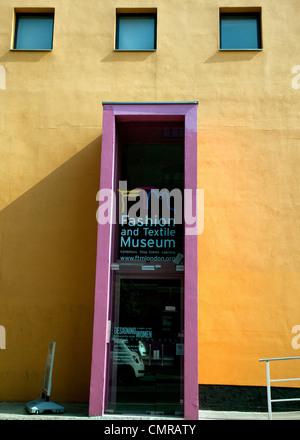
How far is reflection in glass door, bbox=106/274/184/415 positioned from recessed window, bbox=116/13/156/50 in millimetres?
5025

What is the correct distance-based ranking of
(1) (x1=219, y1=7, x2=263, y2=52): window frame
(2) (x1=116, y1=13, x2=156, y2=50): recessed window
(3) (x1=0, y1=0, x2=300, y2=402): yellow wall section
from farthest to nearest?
(2) (x1=116, y1=13, x2=156, y2=50): recessed window
(1) (x1=219, y1=7, x2=263, y2=52): window frame
(3) (x1=0, y1=0, x2=300, y2=402): yellow wall section

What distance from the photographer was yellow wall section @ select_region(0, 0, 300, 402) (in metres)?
9.35

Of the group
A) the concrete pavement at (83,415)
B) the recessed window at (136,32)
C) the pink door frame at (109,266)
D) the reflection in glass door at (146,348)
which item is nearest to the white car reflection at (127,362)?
the reflection in glass door at (146,348)

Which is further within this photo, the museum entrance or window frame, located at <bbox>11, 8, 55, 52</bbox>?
window frame, located at <bbox>11, 8, 55, 52</bbox>

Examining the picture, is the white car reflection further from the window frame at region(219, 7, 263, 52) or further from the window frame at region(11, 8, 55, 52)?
the window frame at region(11, 8, 55, 52)

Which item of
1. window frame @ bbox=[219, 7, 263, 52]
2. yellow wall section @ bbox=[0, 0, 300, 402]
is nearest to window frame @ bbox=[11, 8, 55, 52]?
yellow wall section @ bbox=[0, 0, 300, 402]

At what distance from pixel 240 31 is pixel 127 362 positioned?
707 centimetres

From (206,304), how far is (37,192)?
3997mm

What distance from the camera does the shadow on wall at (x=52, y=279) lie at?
9.41 metres

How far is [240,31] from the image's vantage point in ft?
34.8

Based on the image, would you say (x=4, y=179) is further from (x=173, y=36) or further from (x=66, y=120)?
(x=173, y=36)

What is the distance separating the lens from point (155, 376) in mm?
8367

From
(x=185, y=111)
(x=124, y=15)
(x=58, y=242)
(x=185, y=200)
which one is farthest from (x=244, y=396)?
(x=124, y=15)

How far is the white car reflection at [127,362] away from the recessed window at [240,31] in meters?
6.40
